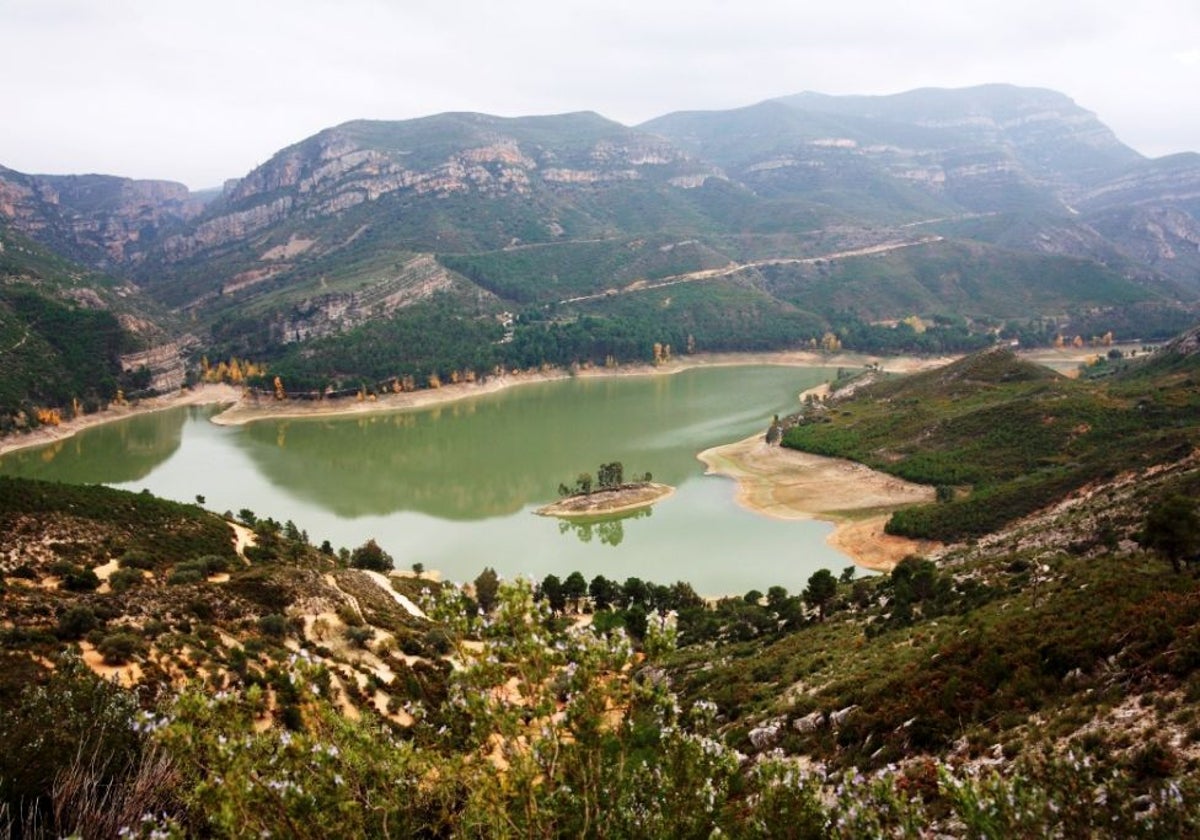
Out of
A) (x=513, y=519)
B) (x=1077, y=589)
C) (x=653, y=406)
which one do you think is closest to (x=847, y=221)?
(x=653, y=406)

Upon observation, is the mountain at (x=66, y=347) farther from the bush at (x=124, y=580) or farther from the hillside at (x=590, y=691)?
the hillside at (x=590, y=691)

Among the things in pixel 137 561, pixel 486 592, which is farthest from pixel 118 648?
pixel 486 592

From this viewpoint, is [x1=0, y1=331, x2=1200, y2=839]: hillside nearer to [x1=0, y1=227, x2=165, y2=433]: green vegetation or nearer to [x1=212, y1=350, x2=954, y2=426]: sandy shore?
[x1=212, y1=350, x2=954, y2=426]: sandy shore

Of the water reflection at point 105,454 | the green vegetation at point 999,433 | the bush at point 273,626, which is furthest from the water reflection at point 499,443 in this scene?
the bush at point 273,626

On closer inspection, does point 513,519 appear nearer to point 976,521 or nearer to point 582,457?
point 582,457

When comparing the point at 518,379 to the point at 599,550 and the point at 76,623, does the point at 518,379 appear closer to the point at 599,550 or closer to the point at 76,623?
the point at 599,550
